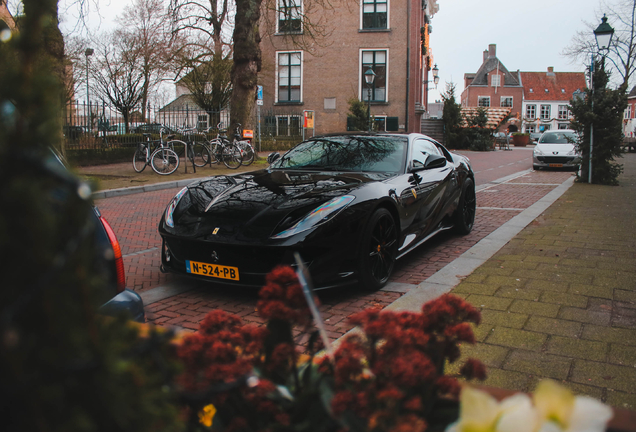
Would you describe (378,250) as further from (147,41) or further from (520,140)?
(520,140)

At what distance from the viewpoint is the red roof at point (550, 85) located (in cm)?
8950

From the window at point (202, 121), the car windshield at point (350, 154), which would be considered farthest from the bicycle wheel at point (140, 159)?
the car windshield at point (350, 154)

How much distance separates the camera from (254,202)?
4.46 m

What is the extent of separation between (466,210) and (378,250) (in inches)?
118

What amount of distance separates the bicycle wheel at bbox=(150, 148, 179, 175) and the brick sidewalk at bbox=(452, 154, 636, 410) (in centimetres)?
936

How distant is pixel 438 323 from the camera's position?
1266 millimetres

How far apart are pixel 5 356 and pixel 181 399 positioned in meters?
0.43

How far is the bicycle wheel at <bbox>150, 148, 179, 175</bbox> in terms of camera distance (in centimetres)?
1360

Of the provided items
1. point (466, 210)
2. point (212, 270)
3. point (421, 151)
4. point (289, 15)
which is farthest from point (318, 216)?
point (289, 15)

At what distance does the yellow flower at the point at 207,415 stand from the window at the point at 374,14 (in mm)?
36071

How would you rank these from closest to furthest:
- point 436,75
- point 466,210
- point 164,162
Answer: point 466,210, point 164,162, point 436,75

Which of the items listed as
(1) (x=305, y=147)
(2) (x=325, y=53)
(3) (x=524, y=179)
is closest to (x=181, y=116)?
(3) (x=524, y=179)

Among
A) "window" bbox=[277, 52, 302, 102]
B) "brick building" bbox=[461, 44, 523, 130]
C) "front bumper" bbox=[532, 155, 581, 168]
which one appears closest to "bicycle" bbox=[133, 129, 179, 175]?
"front bumper" bbox=[532, 155, 581, 168]

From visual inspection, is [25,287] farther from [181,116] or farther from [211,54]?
[211,54]
